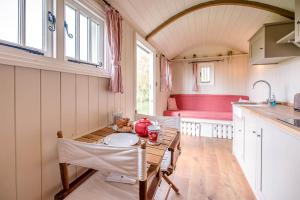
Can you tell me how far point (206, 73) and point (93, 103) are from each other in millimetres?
4133

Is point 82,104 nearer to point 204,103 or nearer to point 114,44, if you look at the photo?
point 114,44

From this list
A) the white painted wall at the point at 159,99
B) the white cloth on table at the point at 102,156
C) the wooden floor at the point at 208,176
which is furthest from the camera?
the white painted wall at the point at 159,99

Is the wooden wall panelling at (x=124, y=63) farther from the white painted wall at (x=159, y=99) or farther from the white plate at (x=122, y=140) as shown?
the white painted wall at (x=159, y=99)

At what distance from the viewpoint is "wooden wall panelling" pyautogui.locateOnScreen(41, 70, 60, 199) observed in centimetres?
104

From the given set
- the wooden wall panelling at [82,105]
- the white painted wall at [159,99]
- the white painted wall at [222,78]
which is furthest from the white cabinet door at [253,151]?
the white painted wall at [222,78]

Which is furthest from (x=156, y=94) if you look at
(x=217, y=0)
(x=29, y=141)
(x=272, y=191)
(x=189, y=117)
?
(x=29, y=141)

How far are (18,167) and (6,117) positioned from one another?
286mm

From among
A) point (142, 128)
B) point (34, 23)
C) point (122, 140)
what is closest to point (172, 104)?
point (142, 128)

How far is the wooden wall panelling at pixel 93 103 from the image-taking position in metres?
1.49

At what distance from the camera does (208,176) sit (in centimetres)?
218

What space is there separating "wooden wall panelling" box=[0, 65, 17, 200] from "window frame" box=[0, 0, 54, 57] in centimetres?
18

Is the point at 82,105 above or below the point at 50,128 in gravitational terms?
above

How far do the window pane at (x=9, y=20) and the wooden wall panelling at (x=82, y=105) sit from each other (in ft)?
1.55

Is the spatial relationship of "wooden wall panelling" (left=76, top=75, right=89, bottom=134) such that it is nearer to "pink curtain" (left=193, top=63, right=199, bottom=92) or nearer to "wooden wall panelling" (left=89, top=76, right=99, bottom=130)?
"wooden wall panelling" (left=89, top=76, right=99, bottom=130)
